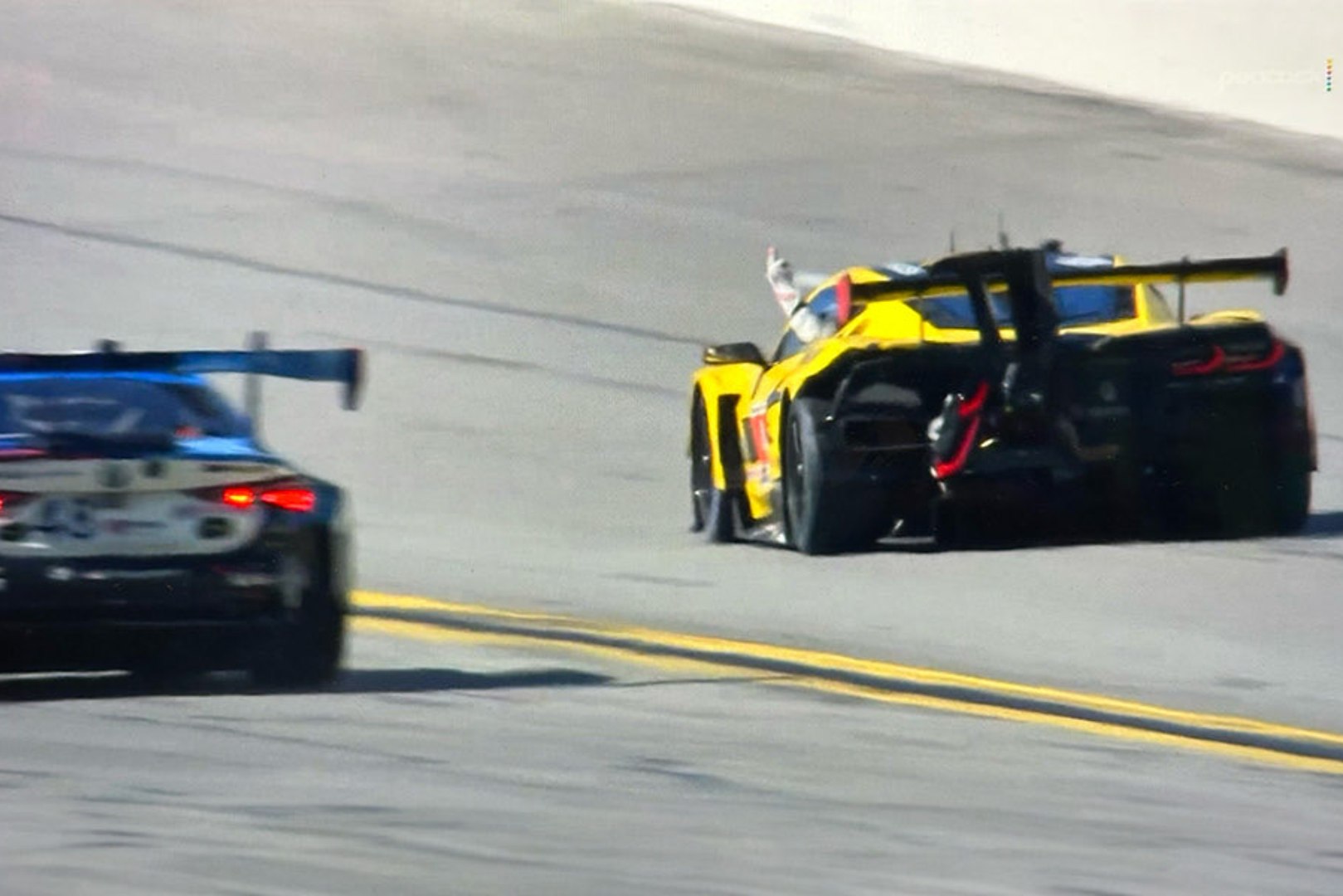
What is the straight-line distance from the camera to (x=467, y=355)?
805 inches

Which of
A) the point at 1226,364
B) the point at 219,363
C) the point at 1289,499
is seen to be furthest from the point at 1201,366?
the point at 219,363

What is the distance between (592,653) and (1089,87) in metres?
15.2

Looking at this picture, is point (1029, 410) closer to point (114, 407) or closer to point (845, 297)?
point (845, 297)

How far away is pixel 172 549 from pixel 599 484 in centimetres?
705

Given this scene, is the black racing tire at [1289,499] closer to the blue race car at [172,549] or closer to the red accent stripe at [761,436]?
the red accent stripe at [761,436]

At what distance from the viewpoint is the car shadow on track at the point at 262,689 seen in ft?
34.9

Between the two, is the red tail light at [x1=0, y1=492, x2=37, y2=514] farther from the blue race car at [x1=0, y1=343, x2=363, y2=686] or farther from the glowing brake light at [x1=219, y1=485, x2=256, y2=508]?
the glowing brake light at [x1=219, y1=485, x2=256, y2=508]

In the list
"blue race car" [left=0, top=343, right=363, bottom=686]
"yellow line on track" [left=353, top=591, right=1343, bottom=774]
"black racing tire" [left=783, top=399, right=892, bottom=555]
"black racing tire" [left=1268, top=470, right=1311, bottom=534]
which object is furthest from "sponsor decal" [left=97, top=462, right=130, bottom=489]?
"black racing tire" [left=1268, top=470, right=1311, bottom=534]

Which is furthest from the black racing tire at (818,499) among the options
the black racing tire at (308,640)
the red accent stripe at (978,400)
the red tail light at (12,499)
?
the red tail light at (12,499)

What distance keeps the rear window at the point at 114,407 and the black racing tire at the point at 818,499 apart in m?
3.01

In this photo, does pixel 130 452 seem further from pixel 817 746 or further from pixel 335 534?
pixel 817 746

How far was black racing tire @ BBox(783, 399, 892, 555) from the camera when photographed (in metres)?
13.5

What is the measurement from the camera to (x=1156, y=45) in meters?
25.3

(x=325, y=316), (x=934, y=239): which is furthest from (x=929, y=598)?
(x=934, y=239)
